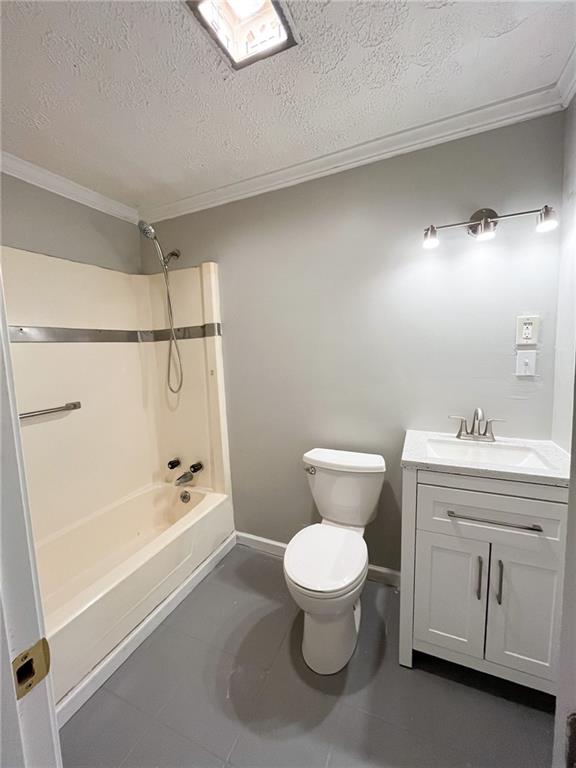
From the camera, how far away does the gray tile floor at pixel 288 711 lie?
1.03 metres

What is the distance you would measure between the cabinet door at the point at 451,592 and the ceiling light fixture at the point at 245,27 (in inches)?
71.0

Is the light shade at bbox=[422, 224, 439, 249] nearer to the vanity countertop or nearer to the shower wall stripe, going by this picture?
the vanity countertop

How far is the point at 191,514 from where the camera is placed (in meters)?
1.87

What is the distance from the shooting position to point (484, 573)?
114 centimetres

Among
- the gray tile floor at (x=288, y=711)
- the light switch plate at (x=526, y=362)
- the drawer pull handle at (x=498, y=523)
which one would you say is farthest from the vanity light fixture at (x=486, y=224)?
the gray tile floor at (x=288, y=711)

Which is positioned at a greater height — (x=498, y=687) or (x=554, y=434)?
(x=554, y=434)

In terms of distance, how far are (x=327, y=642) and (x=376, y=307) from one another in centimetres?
154

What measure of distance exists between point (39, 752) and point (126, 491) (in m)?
1.81

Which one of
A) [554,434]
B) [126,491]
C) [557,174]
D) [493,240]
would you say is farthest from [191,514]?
[557,174]

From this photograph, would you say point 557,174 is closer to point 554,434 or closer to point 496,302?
point 496,302

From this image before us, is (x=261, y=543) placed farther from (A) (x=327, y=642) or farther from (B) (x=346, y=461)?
(B) (x=346, y=461)

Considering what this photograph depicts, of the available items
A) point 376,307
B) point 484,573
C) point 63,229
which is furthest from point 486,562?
point 63,229

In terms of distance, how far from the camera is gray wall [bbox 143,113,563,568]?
4.48ft

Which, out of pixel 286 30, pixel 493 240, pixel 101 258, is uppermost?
pixel 286 30
